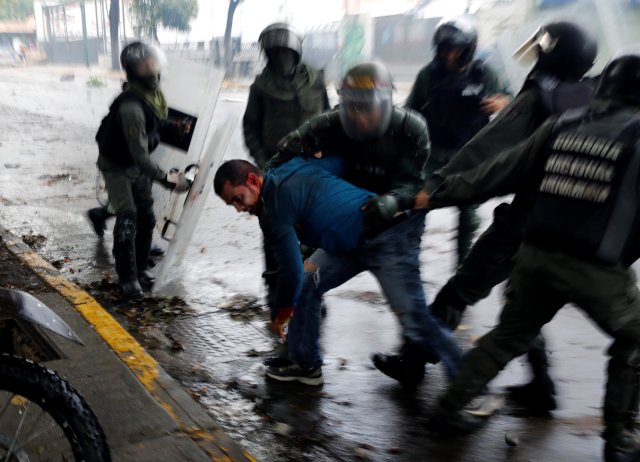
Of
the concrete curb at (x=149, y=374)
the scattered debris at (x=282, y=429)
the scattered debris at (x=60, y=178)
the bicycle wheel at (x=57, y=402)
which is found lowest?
the scattered debris at (x=282, y=429)

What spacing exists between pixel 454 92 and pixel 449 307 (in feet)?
4.99

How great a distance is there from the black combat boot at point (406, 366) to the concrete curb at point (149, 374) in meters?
0.98

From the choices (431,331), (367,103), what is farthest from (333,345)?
(367,103)

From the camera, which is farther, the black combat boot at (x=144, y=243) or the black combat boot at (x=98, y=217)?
the black combat boot at (x=98, y=217)

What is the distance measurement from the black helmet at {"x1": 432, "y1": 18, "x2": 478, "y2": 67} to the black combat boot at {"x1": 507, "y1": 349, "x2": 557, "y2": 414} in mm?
1956

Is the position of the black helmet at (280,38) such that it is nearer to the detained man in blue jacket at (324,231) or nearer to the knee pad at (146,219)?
the detained man in blue jacket at (324,231)

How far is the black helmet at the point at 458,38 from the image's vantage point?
4098mm

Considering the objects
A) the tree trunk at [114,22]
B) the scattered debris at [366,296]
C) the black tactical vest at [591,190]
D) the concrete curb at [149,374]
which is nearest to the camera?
the black tactical vest at [591,190]

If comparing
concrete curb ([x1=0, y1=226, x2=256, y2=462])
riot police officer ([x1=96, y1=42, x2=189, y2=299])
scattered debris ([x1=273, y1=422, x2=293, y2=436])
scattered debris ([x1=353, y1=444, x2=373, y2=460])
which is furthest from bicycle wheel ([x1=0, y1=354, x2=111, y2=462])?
riot police officer ([x1=96, y1=42, x2=189, y2=299])

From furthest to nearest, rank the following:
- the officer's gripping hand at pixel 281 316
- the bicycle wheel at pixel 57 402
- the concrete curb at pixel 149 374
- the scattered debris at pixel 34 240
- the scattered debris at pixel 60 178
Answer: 1. the scattered debris at pixel 60 178
2. the scattered debris at pixel 34 240
3. the officer's gripping hand at pixel 281 316
4. the concrete curb at pixel 149 374
5. the bicycle wheel at pixel 57 402

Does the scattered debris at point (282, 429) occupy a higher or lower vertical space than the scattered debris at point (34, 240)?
lower

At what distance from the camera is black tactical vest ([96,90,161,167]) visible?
4535 mm

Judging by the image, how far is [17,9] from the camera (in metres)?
56.1

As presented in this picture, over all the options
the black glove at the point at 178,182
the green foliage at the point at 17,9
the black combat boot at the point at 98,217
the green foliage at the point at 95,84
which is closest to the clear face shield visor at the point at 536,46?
the black glove at the point at 178,182
